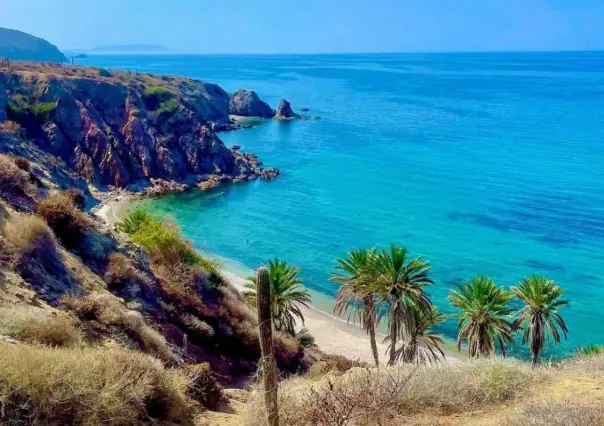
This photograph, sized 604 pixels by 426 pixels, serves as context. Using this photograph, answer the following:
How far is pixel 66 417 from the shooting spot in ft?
32.9

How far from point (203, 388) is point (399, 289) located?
14.4 meters

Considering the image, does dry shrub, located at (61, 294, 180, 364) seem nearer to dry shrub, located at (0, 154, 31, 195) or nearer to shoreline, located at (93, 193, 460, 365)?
dry shrub, located at (0, 154, 31, 195)

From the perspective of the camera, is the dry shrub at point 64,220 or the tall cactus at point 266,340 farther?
the dry shrub at point 64,220

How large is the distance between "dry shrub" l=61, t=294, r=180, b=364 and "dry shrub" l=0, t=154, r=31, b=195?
8.54 metres

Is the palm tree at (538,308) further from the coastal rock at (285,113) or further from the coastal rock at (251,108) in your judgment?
the coastal rock at (251,108)

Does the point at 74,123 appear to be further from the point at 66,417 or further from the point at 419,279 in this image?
the point at 66,417

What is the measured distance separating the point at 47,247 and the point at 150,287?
512 cm

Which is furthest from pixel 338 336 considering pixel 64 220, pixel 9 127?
pixel 9 127

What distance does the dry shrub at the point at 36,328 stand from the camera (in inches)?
500

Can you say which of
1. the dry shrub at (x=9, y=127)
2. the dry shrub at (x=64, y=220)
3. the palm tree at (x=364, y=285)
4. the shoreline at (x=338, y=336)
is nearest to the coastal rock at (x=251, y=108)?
the dry shrub at (x=9, y=127)

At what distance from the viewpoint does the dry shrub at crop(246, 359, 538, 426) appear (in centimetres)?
1243

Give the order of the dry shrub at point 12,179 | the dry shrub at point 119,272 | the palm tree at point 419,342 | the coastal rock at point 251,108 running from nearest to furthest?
the dry shrub at point 119,272
the dry shrub at point 12,179
the palm tree at point 419,342
the coastal rock at point 251,108

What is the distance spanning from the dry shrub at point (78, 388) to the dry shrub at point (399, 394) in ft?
8.18

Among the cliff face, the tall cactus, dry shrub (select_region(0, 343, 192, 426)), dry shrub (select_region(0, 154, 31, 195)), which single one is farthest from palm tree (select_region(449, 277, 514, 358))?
the cliff face
